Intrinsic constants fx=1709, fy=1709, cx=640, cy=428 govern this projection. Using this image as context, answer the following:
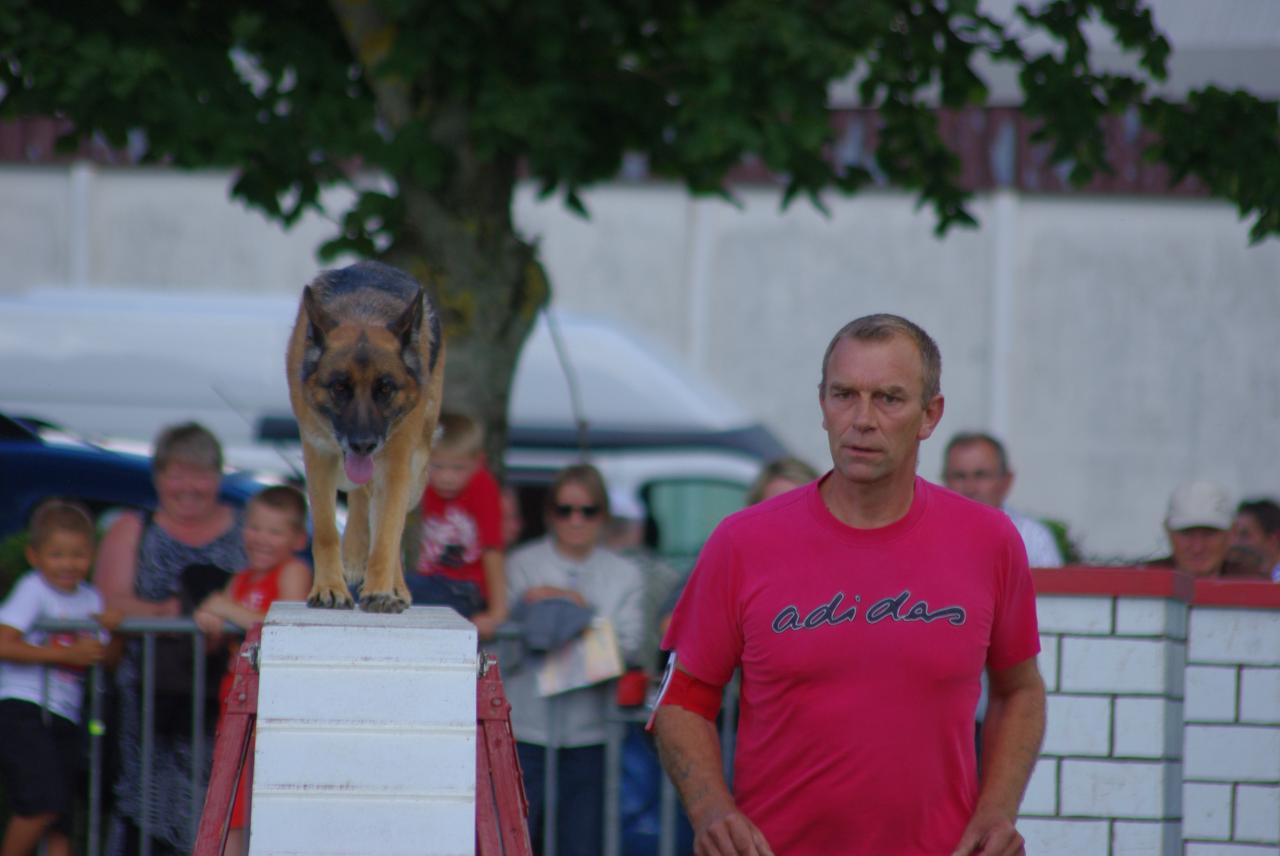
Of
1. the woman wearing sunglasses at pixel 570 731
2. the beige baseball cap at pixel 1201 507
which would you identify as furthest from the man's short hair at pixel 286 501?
the beige baseball cap at pixel 1201 507

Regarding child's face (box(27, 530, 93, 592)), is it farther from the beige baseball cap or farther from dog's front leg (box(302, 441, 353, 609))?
the beige baseball cap

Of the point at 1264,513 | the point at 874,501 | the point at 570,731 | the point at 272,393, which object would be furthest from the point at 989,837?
the point at 272,393

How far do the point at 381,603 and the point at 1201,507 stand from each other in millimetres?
4037

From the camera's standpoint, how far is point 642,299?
19516 millimetres

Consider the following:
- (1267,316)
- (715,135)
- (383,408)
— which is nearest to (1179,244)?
(1267,316)

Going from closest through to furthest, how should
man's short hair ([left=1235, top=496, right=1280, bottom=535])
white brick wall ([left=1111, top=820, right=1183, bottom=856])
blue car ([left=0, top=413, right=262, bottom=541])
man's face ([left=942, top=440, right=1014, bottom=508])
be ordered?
1. white brick wall ([left=1111, top=820, right=1183, bottom=856])
2. man's face ([left=942, top=440, right=1014, bottom=508])
3. blue car ([left=0, top=413, right=262, bottom=541])
4. man's short hair ([left=1235, top=496, right=1280, bottom=535])

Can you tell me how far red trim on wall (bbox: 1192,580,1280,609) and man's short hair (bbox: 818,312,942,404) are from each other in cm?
222

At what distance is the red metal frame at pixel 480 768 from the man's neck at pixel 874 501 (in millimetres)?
951

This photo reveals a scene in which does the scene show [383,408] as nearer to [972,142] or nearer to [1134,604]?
[1134,604]

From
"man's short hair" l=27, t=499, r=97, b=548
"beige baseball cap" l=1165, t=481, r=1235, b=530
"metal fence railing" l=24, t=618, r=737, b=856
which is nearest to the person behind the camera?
"metal fence railing" l=24, t=618, r=737, b=856

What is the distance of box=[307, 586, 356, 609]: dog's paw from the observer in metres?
4.56

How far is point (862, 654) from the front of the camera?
335 cm

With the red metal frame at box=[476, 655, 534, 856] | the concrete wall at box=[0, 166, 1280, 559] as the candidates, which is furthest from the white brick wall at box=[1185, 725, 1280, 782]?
the concrete wall at box=[0, 166, 1280, 559]

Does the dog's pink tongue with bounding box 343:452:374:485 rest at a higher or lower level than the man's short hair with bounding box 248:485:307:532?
higher
